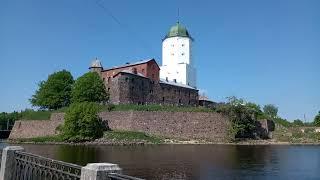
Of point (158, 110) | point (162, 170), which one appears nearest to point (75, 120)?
point (158, 110)

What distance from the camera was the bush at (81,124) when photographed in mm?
57219

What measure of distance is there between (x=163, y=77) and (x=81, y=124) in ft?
107

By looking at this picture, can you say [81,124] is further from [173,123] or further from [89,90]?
[173,123]

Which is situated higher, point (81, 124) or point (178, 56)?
point (178, 56)

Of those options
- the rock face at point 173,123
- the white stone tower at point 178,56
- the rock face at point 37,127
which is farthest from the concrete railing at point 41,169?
the white stone tower at point 178,56

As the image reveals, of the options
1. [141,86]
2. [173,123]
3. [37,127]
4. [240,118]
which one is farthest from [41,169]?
[141,86]

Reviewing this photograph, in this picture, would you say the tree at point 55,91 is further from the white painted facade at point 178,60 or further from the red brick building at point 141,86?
the white painted facade at point 178,60

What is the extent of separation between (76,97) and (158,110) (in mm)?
14841

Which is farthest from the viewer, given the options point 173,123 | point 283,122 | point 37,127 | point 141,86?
point 283,122

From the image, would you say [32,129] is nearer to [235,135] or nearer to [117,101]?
[117,101]

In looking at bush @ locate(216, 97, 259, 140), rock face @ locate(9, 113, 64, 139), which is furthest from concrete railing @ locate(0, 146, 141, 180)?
rock face @ locate(9, 113, 64, 139)

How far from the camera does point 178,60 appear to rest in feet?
284

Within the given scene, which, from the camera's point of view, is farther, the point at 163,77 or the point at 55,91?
the point at 163,77

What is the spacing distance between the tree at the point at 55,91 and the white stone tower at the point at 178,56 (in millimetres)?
21710
